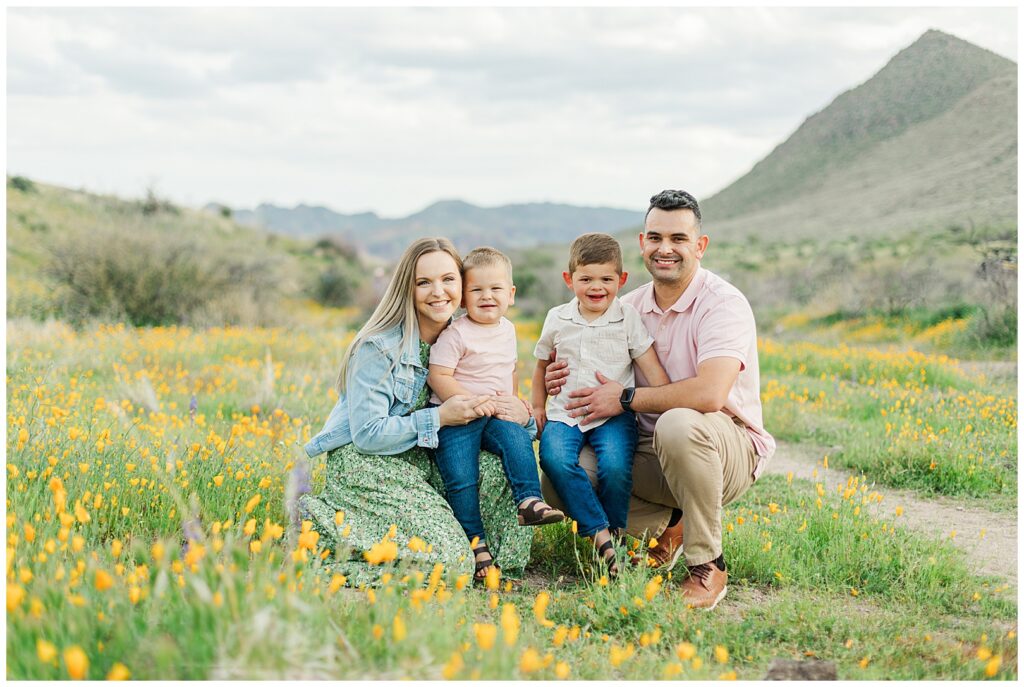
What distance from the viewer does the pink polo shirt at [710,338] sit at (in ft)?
14.4

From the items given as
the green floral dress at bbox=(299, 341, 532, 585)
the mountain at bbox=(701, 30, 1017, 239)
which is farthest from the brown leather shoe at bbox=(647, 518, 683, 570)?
the mountain at bbox=(701, 30, 1017, 239)

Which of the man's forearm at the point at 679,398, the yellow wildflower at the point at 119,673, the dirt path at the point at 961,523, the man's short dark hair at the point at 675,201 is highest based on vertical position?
the man's short dark hair at the point at 675,201

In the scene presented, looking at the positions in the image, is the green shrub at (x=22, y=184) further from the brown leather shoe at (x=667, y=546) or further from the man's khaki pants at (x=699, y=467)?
the man's khaki pants at (x=699, y=467)

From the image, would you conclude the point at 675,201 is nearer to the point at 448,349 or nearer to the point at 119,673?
the point at 448,349

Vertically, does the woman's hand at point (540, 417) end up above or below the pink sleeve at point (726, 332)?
below

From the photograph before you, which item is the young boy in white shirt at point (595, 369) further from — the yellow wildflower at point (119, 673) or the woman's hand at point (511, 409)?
the yellow wildflower at point (119, 673)

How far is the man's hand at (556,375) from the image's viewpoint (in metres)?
4.62

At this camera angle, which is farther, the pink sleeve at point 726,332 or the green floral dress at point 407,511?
the pink sleeve at point 726,332

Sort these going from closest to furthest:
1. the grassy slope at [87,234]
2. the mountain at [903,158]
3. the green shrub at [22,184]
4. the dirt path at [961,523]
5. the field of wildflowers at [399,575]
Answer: the field of wildflowers at [399,575] < the dirt path at [961,523] < the grassy slope at [87,234] < the green shrub at [22,184] < the mountain at [903,158]

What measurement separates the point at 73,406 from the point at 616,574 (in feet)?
12.6

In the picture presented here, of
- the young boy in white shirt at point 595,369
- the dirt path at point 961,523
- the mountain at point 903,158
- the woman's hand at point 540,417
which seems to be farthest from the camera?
the mountain at point 903,158

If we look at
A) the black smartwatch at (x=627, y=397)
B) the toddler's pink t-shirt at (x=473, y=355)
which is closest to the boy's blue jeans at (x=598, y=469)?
the black smartwatch at (x=627, y=397)

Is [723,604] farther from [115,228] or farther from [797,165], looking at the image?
[797,165]

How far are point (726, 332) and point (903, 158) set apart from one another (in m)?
67.3
